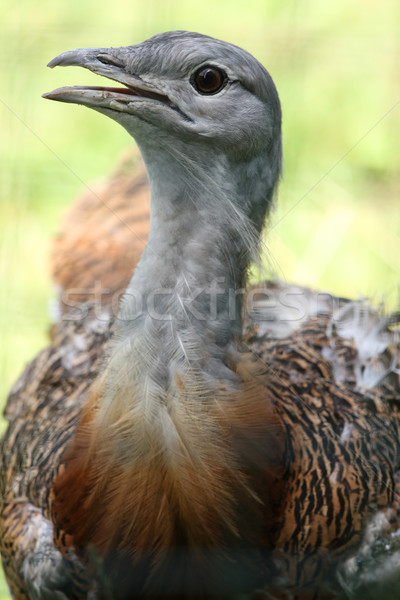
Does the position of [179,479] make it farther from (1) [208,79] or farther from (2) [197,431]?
(1) [208,79]

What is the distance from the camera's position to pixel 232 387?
71.9 inches

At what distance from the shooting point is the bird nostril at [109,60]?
5.73 feet

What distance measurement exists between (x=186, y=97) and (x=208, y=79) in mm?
71

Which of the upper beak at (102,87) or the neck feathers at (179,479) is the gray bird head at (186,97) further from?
the neck feathers at (179,479)

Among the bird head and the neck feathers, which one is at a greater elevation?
the bird head

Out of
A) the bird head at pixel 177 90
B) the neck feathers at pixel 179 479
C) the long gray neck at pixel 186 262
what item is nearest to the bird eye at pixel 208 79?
the bird head at pixel 177 90

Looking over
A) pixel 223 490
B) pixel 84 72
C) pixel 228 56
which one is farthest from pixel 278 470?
pixel 84 72

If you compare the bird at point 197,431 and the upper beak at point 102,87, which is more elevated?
the upper beak at point 102,87

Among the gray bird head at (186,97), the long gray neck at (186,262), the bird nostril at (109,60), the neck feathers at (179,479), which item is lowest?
the neck feathers at (179,479)

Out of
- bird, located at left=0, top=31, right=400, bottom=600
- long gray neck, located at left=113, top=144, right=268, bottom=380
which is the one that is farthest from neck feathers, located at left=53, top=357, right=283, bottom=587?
long gray neck, located at left=113, top=144, right=268, bottom=380

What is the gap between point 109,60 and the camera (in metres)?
1.75

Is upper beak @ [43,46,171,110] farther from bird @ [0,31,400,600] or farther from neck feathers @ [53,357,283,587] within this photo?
neck feathers @ [53,357,283,587]

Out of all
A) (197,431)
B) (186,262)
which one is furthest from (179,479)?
(186,262)

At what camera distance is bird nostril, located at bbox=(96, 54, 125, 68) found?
175 cm
